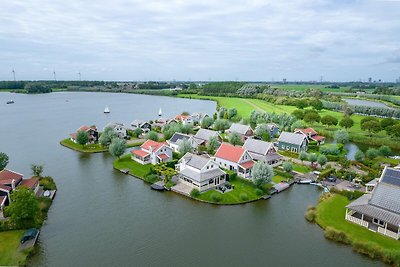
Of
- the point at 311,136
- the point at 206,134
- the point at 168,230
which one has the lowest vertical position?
the point at 168,230

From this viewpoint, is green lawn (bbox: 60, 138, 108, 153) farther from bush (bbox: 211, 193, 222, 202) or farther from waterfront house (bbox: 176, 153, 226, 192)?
bush (bbox: 211, 193, 222, 202)

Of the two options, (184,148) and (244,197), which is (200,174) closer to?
(244,197)

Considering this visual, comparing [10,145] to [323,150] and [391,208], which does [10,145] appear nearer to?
[323,150]

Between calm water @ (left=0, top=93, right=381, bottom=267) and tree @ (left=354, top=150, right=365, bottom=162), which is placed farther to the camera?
tree @ (left=354, top=150, right=365, bottom=162)

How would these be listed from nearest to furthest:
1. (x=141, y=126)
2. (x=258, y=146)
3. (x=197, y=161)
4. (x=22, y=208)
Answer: (x=22, y=208)
(x=197, y=161)
(x=258, y=146)
(x=141, y=126)

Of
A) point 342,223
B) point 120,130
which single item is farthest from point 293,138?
point 120,130

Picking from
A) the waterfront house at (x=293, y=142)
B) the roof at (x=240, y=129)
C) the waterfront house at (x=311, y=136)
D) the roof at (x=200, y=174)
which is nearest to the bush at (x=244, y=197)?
the roof at (x=200, y=174)

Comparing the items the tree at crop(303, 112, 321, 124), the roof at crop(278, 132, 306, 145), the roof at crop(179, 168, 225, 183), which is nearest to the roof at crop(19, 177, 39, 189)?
the roof at crop(179, 168, 225, 183)

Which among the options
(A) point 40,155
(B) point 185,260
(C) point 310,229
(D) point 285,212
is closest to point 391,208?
(C) point 310,229
